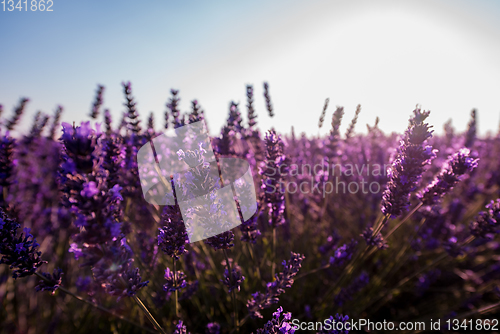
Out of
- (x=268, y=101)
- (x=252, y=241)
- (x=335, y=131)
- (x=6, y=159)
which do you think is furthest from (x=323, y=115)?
(x=6, y=159)

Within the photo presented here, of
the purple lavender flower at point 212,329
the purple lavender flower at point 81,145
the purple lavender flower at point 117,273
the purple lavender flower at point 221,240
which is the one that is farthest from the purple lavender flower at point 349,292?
the purple lavender flower at point 81,145

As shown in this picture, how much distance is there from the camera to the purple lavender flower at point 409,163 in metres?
1.64

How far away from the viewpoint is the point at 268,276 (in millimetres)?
2680

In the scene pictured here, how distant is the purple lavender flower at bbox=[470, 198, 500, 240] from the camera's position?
186 cm

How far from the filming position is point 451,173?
1780 mm

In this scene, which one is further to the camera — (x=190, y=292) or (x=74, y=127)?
(x=190, y=292)

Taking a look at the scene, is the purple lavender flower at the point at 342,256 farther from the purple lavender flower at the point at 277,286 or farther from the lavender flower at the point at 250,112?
the lavender flower at the point at 250,112

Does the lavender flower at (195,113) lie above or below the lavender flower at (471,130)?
above

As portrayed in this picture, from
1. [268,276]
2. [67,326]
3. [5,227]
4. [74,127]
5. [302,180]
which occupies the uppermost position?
[74,127]

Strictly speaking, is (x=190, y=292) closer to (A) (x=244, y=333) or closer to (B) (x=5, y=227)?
(A) (x=244, y=333)

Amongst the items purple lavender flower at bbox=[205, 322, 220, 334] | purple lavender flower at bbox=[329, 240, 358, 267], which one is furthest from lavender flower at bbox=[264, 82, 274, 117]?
purple lavender flower at bbox=[205, 322, 220, 334]

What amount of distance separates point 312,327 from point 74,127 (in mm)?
2606

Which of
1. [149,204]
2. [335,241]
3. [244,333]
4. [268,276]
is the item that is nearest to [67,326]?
[149,204]

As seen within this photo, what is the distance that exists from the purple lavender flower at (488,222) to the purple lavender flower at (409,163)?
0.81 meters
